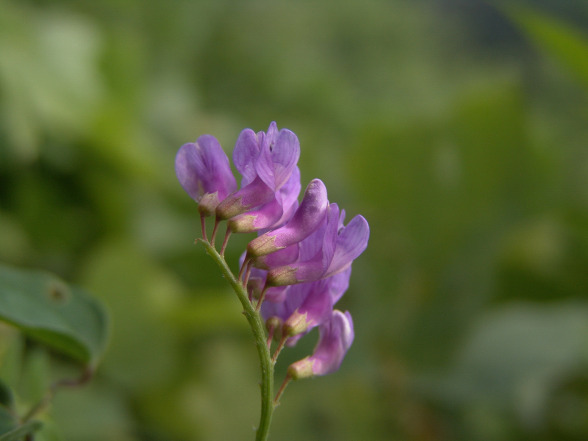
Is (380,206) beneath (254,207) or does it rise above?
beneath

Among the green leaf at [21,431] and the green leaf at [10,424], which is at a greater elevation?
the green leaf at [21,431]

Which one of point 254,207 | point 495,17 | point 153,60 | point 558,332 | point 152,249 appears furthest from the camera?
point 495,17

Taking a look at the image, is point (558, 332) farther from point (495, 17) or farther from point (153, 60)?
point (495, 17)

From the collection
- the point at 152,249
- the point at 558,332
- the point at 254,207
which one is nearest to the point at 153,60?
the point at 152,249

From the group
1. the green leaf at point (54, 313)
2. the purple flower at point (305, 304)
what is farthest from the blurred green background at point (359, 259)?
the purple flower at point (305, 304)

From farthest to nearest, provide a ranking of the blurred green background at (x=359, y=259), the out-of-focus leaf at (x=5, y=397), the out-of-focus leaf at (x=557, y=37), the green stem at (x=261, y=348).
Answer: the blurred green background at (x=359, y=259) → the out-of-focus leaf at (x=557, y=37) → the out-of-focus leaf at (x=5, y=397) → the green stem at (x=261, y=348)

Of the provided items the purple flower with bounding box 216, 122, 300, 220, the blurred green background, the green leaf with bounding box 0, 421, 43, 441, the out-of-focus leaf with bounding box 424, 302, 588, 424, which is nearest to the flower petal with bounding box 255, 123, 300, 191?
the purple flower with bounding box 216, 122, 300, 220

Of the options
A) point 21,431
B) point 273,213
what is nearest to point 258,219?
point 273,213

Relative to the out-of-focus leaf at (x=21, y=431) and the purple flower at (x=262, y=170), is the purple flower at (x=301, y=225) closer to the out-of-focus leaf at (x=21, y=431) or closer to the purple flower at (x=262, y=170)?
the purple flower at (x=262, y=170)
